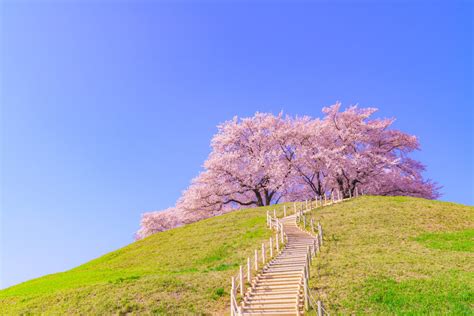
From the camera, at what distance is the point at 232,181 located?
59.7m

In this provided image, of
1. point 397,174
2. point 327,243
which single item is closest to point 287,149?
point 397,174

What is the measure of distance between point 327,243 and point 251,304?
1215 cm

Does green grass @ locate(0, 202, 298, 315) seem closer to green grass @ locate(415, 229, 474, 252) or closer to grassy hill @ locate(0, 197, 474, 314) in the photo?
grassy hill @ locate(0, 197, 474, 314)

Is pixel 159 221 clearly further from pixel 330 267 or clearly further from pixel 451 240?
pixel 330 267

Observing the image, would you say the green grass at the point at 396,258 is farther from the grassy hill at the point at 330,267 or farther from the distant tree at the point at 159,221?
the distant tree at the point at 159,221

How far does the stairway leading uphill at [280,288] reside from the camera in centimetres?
2025

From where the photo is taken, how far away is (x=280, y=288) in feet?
75.0

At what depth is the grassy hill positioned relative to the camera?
2070 cm

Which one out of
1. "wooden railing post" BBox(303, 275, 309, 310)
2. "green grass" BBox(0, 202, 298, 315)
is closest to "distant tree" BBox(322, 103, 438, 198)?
"green grass" BBox(0, 202, 298, 315)

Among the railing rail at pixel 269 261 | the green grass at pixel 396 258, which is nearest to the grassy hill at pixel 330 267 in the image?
the green grass at pixel 396 258

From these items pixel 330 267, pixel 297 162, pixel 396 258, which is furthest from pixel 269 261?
pixel 297 162

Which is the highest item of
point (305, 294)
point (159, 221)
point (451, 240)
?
point (159, 221)

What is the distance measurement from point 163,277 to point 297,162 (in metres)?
34.9

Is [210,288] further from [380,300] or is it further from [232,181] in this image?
[232,181]
